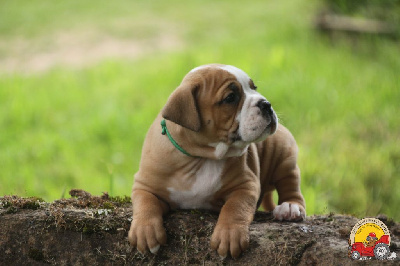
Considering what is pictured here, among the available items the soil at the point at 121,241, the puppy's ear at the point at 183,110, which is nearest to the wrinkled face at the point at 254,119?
the puppy's ear at the point at 183,110

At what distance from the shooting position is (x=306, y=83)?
741 centimetres

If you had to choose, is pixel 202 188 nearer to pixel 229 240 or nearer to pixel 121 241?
pixel 229 240

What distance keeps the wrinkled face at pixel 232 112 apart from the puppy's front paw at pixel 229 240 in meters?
0.52

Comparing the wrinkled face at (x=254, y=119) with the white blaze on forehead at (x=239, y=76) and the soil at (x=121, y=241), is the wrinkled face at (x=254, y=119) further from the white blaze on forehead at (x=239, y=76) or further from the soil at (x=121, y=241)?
the soil at (x=121, y=241)

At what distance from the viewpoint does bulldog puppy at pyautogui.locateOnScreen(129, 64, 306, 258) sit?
3059 millimetres

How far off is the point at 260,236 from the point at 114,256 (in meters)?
0.81

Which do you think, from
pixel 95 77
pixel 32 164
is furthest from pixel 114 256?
pixel 95 77

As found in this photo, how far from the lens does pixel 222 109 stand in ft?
10.3

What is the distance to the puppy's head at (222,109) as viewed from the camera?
3082mm

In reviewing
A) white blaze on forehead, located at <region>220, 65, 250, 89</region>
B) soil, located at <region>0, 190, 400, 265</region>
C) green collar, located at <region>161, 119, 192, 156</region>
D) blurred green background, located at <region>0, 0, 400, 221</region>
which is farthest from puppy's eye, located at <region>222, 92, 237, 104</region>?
blurred green background, located at <region>0, 0, 400, 221</region>

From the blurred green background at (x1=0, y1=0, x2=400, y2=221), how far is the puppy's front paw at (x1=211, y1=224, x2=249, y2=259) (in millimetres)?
1496

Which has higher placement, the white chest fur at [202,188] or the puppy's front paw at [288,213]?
the white chest fur at [202,188]

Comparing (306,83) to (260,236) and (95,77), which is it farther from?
(260,236)

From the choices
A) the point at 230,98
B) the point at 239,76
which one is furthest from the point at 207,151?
the point at 239,76
